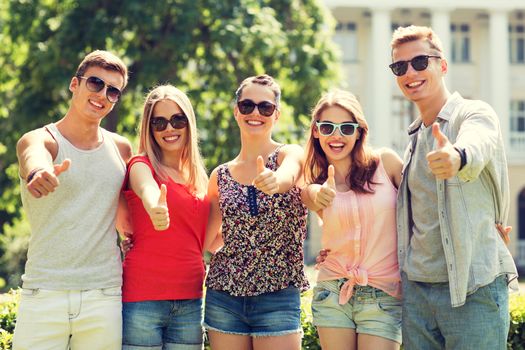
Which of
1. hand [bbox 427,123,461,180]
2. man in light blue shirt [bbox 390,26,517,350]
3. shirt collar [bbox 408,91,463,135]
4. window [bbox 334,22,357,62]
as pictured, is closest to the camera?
hand [bbox 427,123,461,180]

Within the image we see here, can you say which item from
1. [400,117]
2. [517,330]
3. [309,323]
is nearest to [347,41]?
[400,117]

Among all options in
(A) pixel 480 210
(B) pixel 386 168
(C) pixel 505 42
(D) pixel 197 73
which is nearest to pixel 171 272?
(B) pixel 386 168

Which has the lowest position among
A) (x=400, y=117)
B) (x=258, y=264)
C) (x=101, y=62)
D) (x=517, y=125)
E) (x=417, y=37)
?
(x=258, y=264)

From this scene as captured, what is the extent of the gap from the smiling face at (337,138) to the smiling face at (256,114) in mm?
292

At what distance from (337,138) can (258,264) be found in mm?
813

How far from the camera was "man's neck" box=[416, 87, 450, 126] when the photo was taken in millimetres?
4102

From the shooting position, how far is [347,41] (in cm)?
3017

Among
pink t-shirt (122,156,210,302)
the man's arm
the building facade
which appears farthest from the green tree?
the building facade

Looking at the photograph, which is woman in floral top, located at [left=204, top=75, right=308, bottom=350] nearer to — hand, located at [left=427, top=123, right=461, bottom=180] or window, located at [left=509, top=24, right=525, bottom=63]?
hand, located at [left=427, top=123, right=461, bottom=180]

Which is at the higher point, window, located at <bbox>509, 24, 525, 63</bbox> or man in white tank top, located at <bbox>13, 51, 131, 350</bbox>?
window, located at <bbox>509, 24, 525, 63</bbox>

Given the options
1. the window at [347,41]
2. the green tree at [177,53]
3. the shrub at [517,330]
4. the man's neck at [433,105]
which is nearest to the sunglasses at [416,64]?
the man's neck at [433,105]

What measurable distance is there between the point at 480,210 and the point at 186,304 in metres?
1.60

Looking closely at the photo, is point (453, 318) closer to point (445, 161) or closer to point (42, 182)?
point (445, 161)

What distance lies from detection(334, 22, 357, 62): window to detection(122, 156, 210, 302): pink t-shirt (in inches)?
1042
